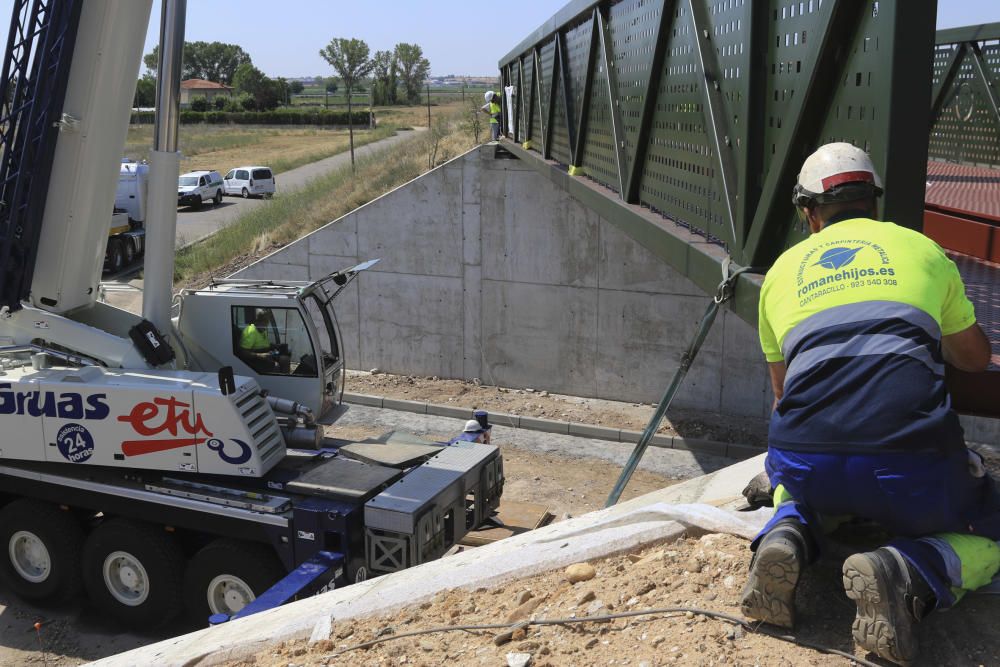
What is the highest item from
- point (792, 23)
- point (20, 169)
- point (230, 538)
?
point (792, 23)

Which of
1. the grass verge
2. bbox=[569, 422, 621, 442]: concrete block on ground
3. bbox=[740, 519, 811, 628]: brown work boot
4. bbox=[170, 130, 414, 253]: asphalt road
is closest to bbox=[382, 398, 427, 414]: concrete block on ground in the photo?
bbox=[569, 422, 621, 442]: concrete block on ground

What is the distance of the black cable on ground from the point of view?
3.36 metres

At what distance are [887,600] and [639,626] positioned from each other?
99 cm

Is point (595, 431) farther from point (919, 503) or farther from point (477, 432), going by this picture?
point (919, 503)

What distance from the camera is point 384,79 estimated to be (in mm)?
100188

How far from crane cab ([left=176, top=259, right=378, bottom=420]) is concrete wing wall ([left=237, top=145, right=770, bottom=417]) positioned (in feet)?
27.2

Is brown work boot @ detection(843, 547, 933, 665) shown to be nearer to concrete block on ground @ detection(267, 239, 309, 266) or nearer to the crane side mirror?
the crane side mirror

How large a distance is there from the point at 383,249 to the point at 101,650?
11.0m

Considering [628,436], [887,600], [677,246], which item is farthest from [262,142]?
[887,600]

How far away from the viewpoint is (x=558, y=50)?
1111 centimetres

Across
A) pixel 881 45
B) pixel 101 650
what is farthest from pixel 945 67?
pixel 101 650

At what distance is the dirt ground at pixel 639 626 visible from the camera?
3402mm

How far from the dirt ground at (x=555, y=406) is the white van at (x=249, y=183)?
2359 centimetres

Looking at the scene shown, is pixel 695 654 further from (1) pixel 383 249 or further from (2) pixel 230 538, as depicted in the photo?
(1) pixel 383 249
